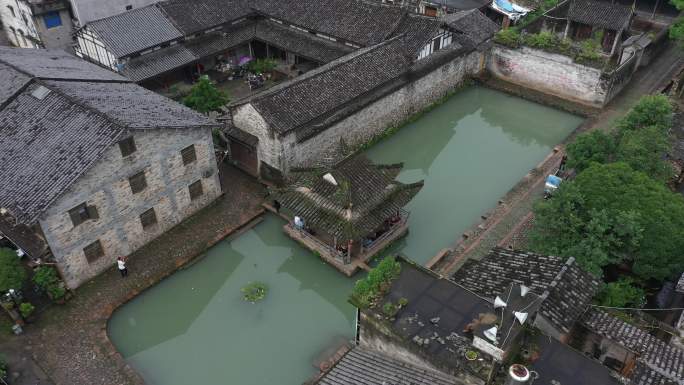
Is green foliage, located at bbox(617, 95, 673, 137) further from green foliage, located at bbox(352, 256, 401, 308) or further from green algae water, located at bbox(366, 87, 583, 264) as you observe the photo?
green foliage, located at bbox(352, 256, 401, 308)

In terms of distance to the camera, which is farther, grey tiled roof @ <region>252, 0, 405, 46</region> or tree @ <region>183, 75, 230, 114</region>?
grey tiled roof @ <region>252, 0, 405, 46</region>

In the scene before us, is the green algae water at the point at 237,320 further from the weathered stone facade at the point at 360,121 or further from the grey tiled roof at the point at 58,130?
the grey tiled roof at the point at 58,130

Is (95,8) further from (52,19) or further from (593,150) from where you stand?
(593,150)

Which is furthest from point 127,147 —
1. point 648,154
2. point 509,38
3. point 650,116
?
point 509,38

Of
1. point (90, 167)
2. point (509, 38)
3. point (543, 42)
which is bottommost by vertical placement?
point (509, 38)

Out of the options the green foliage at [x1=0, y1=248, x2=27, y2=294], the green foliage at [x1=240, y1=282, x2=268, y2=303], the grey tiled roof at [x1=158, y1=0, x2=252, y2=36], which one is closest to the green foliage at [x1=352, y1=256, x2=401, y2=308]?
the green foliage at [x1=240, y1=282, x2=268, y2=303]

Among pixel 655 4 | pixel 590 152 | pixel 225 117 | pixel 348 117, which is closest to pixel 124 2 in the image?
pixel 225 117
